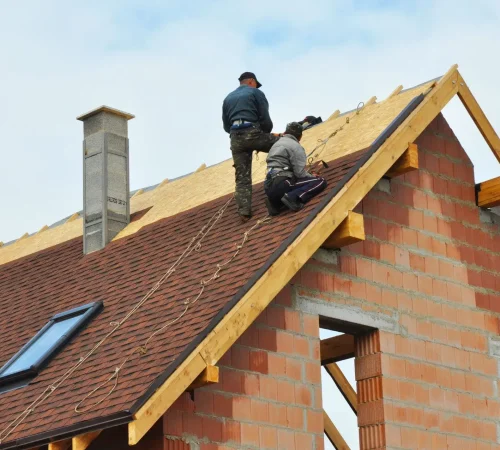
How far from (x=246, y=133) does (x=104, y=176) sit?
3.93m

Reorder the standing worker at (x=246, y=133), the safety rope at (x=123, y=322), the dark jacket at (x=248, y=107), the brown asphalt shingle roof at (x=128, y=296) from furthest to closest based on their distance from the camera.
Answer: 1. the dark jacket at (x=248, y=107)
2. the standing worker at (x=246, y=133)
3. the safety rope at (x=123, y=322)
4. the brown asphalt shingle roof at (x=128, y=296)

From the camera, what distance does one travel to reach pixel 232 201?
16641 millimetres

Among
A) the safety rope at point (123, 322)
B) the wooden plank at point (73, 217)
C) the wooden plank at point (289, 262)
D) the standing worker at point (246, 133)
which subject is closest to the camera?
the wooden plank at point (289, 262)

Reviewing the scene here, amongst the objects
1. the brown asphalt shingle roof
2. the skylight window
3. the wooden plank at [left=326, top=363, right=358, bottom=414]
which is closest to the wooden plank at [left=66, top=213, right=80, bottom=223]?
the brown asphalt shingle roof

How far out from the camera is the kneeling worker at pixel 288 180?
1479 cm

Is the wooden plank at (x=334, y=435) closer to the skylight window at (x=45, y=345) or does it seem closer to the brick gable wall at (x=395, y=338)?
the brick gable wall at (x=395, y=338)

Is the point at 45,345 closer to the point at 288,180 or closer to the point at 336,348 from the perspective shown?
the point at 288,180

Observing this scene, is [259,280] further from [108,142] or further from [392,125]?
[108,142]

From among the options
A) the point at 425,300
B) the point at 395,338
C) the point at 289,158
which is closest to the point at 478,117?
the point at 425,300

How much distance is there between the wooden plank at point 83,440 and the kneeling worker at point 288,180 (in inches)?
152

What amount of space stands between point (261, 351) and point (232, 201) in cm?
333

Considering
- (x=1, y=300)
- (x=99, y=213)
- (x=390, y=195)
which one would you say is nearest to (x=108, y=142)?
(x=99, y=213)

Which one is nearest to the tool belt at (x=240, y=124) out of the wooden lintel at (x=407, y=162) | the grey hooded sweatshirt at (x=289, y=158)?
the grey hooded sweatshirt at (x=289, y=158)

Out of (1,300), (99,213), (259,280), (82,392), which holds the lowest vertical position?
(82,392)
